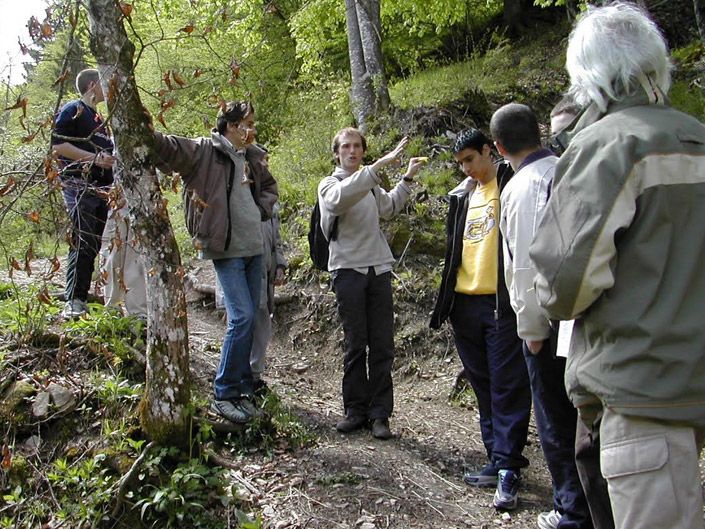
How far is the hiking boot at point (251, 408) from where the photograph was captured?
4496 mm

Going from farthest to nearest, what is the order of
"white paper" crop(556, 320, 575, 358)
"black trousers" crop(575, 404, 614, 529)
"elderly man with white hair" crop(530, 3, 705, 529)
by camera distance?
1. "white paper" crop(556, 320, 575, 358)
2. "black trousers" crop(575, 404, 614, 529)
3. "elderly man with white hair" crop(530, 3, 705, 529)

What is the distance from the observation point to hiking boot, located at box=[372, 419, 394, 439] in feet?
15.7

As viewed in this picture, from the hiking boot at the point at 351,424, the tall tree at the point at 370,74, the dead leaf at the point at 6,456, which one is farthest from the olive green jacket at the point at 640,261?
the tall tree at the point at 370,74

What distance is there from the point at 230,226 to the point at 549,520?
9.26ft

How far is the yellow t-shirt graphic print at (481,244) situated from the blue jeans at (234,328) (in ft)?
5.09

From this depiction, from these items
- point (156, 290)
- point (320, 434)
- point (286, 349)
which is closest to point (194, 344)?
point (286, 349)

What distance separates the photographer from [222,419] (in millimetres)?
4371

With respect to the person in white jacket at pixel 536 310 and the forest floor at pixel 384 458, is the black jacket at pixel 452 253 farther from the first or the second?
the forest floor at pixel 384 458

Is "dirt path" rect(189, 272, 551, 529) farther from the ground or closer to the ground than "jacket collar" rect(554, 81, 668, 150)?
closer to the ground

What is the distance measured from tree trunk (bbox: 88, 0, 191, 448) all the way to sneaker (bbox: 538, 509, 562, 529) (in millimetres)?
2245

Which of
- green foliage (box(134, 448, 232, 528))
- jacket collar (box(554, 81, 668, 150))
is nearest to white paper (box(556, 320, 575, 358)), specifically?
jacket collar (box(554, 81, 668, 150))

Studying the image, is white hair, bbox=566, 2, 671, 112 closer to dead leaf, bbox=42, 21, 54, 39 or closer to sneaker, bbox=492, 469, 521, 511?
dead leaf, bbox=42, 21, 54, 39

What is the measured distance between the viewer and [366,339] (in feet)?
Result: 16.3

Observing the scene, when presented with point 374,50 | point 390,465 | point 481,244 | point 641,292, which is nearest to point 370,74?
point 374,50
